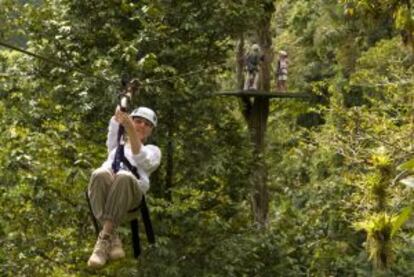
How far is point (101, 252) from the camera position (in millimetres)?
4469

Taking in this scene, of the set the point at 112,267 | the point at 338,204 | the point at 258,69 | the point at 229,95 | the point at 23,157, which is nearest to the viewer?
the point at 23,157

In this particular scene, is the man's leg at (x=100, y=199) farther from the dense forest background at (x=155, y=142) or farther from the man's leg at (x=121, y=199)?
the dense forest background at (x=155, y=142)

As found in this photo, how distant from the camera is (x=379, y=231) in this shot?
7645mm

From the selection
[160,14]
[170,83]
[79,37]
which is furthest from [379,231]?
[79,37]

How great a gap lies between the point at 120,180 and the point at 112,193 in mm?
105

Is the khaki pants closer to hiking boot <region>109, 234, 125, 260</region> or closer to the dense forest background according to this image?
hiking boot <region>109, 234, 125, 260</region>

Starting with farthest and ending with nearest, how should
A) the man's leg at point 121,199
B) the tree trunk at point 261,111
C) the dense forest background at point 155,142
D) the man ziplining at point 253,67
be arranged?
the man ziplining at point 253,67 → the tree trunk at point 261,111 → the dense forest background at point 155,142 → the man's leg at point 121,199

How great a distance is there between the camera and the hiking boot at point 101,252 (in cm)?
442

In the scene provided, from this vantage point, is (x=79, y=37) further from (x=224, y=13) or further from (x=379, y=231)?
(x=379, y=231)

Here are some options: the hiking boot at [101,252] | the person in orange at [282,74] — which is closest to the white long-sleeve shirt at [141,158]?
the hiking boot at [101,252]

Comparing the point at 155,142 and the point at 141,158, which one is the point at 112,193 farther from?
the point at 155,142

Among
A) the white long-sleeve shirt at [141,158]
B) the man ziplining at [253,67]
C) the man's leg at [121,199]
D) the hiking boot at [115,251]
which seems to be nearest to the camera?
the man's leg at [121,199]

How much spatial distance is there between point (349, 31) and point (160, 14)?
1316 centimetres

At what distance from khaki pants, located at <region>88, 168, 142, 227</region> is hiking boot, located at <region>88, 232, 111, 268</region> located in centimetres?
12
